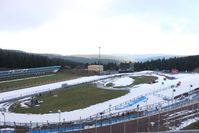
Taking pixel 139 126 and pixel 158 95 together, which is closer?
pixel 139 126

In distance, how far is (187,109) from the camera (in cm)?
2984

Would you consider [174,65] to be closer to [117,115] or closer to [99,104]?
[99,104]

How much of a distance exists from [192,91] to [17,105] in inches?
916

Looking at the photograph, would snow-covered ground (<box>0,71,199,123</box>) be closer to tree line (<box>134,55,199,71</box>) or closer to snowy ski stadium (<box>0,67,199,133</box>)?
snowy ski stadium (<box>0,67,199,133</box>)

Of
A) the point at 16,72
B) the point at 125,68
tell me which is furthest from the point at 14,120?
the point at 125,68

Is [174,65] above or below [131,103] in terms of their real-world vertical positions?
above

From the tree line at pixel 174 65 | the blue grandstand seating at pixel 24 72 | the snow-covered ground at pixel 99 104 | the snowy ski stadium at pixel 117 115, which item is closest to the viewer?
the snowy ski stadium at pixel 117 115

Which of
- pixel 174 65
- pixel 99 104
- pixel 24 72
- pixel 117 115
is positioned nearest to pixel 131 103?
pixel 99 104

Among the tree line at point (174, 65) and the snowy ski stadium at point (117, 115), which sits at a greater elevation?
the tree line at point (174, 65)

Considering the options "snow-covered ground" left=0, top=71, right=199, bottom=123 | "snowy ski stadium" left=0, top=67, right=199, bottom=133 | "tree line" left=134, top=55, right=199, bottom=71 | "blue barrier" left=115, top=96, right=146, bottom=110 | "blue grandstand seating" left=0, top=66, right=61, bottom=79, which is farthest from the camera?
"tree line" left=134, top=55, right=199, bottom=71

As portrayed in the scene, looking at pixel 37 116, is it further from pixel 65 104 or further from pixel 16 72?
pixel 16 72

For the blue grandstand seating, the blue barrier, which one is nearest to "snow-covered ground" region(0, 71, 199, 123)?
the blue barrier

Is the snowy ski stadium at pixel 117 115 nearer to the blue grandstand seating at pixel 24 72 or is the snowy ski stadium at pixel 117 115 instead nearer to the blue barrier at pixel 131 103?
the blue barrier at pixel 131 103

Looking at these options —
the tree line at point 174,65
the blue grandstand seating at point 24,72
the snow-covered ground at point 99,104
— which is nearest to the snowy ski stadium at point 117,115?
the snow-covered ground at point 99,104
